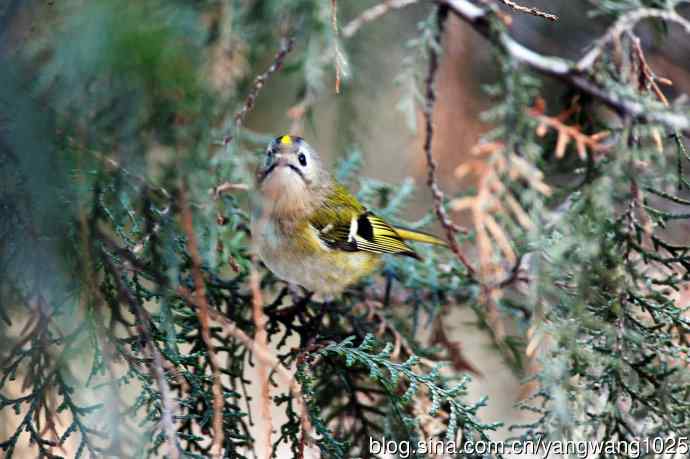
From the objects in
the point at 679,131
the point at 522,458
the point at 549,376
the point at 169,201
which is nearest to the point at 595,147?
the point at 679,131

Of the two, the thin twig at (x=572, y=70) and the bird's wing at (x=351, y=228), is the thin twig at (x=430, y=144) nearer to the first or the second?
the thin twig at (x=572, y=70)

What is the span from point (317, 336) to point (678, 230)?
4.04 feet

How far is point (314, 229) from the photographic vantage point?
1.89 meters

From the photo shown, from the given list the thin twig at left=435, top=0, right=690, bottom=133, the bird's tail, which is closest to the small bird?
the bird's tail

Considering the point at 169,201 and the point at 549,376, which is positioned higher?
the point at 169,201

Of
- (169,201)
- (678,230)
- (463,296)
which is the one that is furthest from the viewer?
(678,230)

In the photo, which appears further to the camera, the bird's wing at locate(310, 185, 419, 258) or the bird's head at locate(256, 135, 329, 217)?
the bird's wing at locate(310, 185, 419, 258)

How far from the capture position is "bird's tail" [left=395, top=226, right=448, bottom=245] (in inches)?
77.0

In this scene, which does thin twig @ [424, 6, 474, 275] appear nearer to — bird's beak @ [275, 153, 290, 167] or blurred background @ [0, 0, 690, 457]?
blurred background @ [0, 0, 690, 457]

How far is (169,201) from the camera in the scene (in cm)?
87

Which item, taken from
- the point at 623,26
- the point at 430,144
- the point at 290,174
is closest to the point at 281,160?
the point at 290,174

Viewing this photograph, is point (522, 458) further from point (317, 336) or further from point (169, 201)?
point (169, 201)

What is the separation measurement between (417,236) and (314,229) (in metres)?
0.32

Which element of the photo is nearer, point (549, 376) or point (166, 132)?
point (166, 132)
